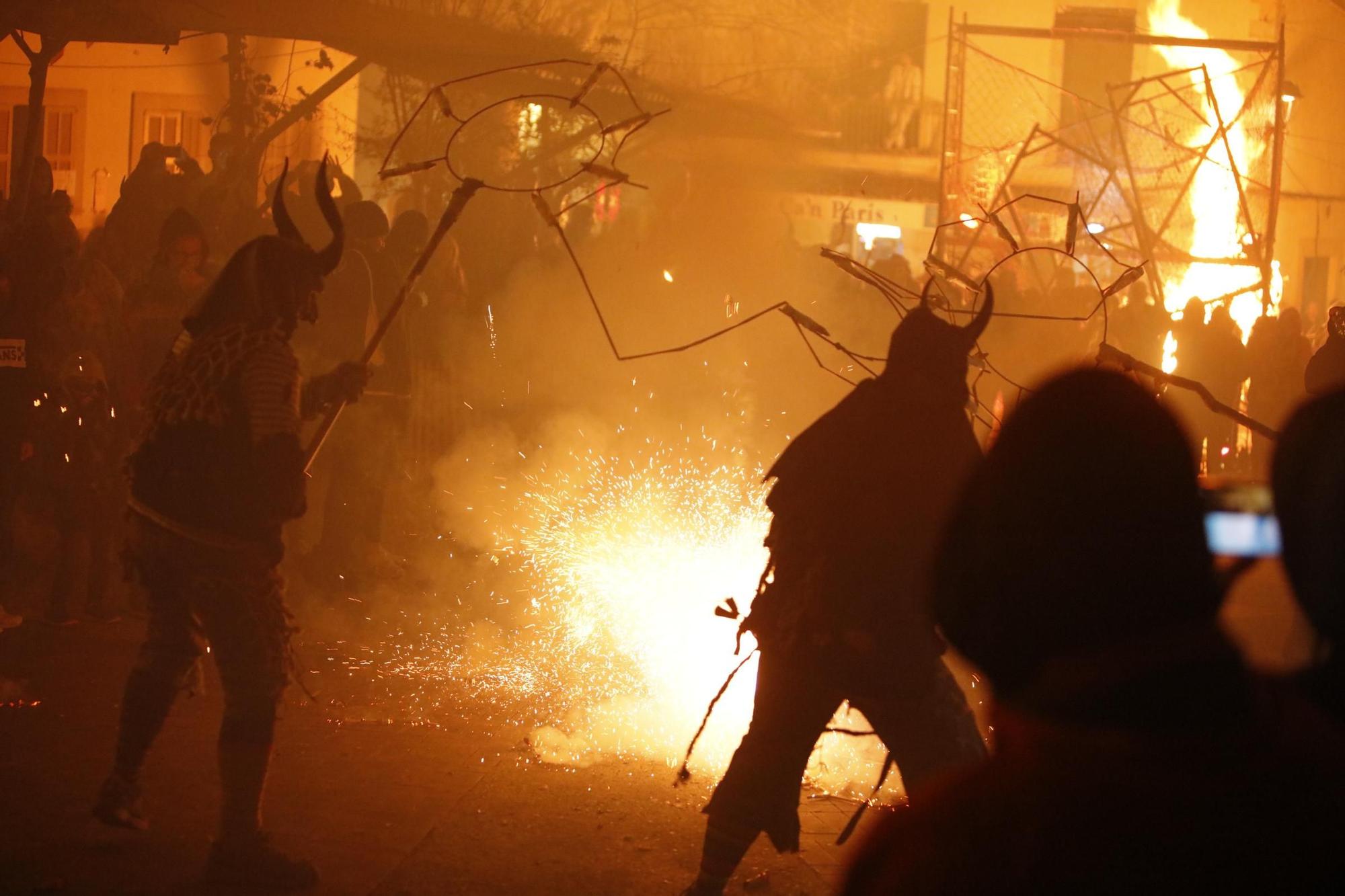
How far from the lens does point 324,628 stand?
755 cm

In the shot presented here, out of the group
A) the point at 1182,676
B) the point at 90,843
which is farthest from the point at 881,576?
the point at 90,843

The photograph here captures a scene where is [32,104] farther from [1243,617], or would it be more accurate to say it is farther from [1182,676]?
[1182,676]

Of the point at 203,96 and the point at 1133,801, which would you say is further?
the point at 203,96

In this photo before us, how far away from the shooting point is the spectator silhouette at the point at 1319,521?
5.32ft

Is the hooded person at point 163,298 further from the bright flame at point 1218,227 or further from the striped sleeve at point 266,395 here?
the bright flame at point 1218,227

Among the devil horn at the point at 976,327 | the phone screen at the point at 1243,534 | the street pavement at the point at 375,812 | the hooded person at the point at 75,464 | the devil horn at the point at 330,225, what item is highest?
the devil horn at the point at 330,225

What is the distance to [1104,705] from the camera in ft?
5.25

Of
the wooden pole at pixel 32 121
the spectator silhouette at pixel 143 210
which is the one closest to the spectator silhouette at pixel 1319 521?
the wooden pole at pixel 32 121

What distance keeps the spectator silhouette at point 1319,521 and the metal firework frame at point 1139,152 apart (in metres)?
9.99

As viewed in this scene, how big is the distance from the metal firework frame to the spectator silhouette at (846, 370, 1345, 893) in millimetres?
10079

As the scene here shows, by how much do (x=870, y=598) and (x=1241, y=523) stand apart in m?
1.82

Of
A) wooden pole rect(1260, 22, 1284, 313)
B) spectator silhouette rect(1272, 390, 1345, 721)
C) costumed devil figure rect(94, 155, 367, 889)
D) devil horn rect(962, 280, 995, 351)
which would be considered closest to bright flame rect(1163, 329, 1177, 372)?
wooden pole rect(1260, 22, 1284, 313)

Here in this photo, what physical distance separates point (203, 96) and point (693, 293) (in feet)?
37.4

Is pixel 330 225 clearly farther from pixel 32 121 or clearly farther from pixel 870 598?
pixel 32 121
